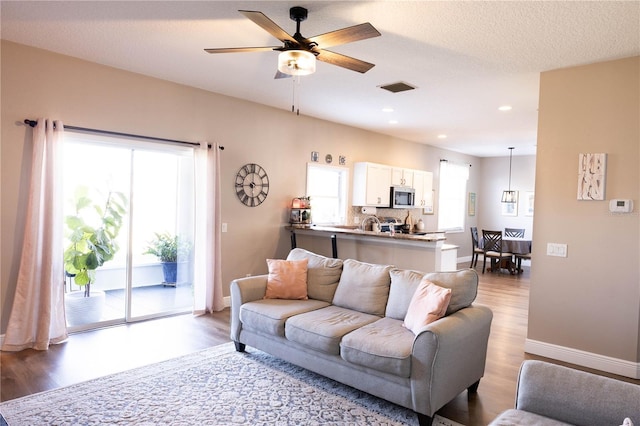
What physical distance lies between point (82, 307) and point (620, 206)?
214 inches

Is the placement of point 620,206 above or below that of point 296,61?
below

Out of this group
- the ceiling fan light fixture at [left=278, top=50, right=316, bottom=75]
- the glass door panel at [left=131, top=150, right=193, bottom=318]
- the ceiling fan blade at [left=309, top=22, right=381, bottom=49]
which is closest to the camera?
the ceiling fan blade at [left=309, top=22, right=381, bottom=49]

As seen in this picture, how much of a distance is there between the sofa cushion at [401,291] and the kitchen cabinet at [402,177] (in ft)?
15.6

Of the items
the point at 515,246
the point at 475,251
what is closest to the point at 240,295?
the point at 515,246

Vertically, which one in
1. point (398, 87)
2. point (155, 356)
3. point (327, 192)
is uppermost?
point (398, 87)

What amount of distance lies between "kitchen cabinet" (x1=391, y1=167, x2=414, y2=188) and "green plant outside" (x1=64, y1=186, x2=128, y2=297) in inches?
201

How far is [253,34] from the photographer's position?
3.41m

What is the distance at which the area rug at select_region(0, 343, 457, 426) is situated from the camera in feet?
8.67

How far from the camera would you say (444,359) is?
259 centimetres

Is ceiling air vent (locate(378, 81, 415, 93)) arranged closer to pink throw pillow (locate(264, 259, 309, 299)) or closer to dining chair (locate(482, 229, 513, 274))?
pink throw pillow (locate(264, 259, 309, 299))

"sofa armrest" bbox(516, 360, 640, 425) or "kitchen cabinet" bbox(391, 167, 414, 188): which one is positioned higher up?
"kitchen cabinet" bbox(391, 167, 414, 188)

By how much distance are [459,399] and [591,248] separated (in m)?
2.00

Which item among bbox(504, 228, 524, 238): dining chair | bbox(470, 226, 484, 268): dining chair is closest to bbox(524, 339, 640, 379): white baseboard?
bbox(470, 226, 484, 268): dining chair

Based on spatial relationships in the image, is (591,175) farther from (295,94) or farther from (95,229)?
(95,229)
